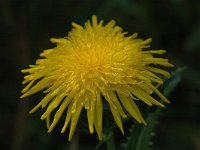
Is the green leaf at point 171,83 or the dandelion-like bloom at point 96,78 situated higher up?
the dandelion-like bloom at point 96,78

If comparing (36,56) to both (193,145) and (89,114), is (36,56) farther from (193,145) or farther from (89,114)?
(89,114)

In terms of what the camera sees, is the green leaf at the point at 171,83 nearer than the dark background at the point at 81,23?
Yes

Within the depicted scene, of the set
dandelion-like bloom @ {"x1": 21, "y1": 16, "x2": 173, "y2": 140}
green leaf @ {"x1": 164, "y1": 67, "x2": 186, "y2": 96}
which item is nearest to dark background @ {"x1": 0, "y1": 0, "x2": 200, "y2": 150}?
green leaf @ {"x1": 164, "y1": 67, "x2": 186, "y2": 96}

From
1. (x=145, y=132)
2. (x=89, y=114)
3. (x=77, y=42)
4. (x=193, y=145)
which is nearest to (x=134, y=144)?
(x=145, y=132)

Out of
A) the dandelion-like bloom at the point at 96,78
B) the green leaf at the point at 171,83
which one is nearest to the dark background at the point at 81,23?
the green leaf at the point at 171,83

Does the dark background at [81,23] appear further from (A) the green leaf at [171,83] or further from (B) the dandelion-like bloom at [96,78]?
(B) the dandelion-like bloom at [96,78]

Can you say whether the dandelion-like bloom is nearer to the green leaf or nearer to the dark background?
the green leaf
